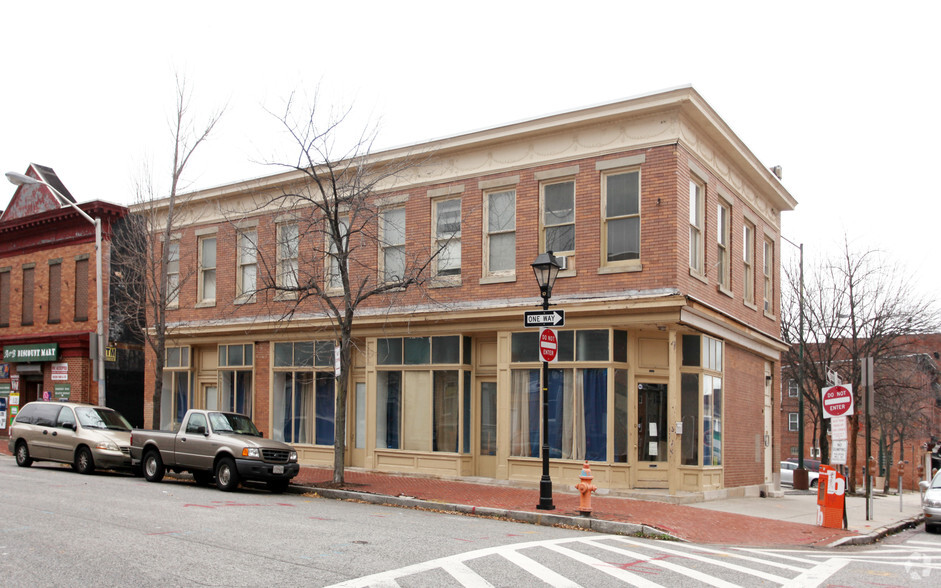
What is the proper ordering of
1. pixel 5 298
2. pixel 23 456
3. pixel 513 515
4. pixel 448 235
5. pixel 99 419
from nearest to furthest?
pixel 513 515 < pixel 448 235 < pixel 99 419 < pixel 23 456 < pixel 5 298

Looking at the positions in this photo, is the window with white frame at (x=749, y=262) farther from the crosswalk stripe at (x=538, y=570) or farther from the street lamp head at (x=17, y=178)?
the street lamp head at (x=17, y=178)

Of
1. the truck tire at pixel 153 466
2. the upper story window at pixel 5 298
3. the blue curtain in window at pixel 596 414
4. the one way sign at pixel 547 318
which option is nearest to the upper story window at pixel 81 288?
the upper story window at pixel 5 298

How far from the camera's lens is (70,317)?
29.7 meters

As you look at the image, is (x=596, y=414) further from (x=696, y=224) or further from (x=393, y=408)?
(x=393, y=408)

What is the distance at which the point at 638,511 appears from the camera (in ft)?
47.6

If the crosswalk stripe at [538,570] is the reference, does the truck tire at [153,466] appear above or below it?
below

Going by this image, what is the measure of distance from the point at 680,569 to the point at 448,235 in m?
11.9

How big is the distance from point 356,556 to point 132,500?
6.40 m

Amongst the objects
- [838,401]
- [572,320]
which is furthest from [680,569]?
[572,320]

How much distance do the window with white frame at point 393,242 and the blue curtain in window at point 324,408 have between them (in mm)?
3495

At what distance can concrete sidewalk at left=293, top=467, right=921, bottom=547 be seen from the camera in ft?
42.6

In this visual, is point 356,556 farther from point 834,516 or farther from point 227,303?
point 227,303

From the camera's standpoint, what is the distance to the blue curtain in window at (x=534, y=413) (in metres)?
18.2

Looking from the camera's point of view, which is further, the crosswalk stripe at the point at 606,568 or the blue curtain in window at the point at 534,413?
the blue curtain in window at the point at 534,413
